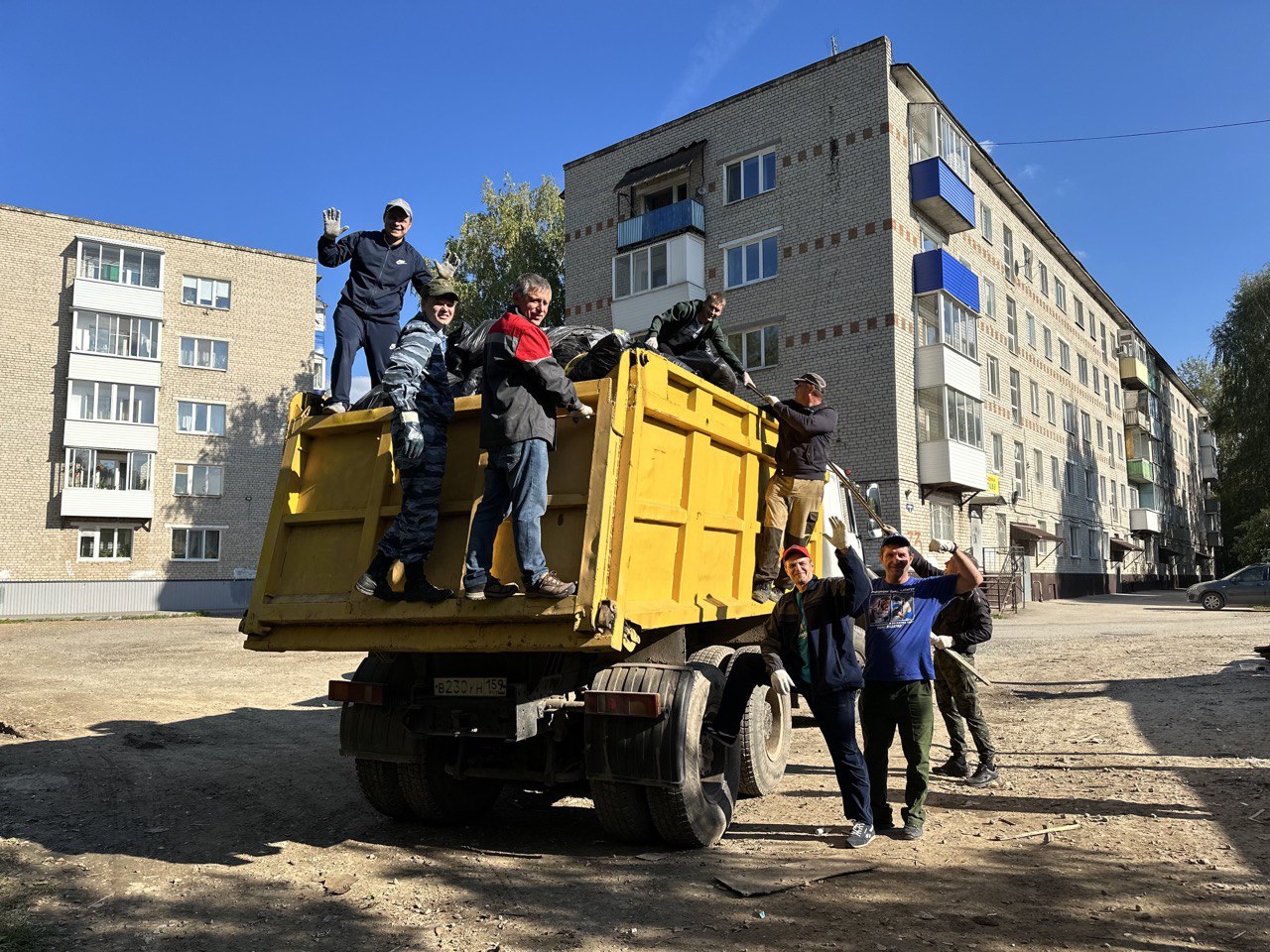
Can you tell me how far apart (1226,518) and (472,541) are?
6405 cm

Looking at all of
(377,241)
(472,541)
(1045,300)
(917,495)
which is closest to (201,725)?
(377,241)

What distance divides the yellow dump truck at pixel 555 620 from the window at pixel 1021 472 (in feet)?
92.9

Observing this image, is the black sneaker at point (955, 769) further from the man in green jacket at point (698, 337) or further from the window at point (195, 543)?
the window at point (195, 543)

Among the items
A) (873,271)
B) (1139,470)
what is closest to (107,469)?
(873,271)

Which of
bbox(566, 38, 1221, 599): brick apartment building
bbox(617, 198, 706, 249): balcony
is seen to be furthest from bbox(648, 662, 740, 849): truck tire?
bbox(617, 198, 706, 249): balcony

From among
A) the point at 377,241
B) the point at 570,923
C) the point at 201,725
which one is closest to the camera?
the point at 570,923

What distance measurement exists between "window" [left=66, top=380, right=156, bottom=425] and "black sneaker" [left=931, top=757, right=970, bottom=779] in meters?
36.6

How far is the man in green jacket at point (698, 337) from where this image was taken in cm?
715

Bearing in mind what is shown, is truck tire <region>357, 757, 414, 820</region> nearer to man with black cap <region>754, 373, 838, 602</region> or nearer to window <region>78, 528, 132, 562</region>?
man with black cap <region>754, 373, 838, 602</region>

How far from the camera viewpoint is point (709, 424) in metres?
5.46

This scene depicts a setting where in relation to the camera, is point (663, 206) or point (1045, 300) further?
point (1045, 300)

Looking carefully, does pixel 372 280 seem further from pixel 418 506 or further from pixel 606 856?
pixel 606 856

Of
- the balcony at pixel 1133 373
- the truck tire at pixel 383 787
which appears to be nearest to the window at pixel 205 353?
the truck tire at pixel 383 787

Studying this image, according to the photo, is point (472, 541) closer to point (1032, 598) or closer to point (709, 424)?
point (709, 424)
